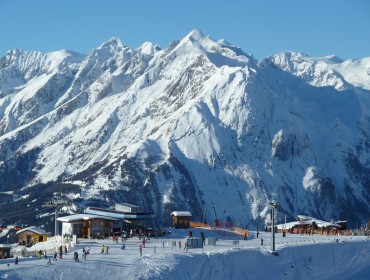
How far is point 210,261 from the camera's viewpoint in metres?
104

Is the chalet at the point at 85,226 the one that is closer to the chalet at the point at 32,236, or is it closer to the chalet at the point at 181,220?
the chalet at the point at 32,236

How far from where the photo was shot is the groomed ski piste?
92.8 metres

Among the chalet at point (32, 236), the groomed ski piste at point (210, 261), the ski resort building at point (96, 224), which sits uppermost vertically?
the ski resort building at point (96, 224)

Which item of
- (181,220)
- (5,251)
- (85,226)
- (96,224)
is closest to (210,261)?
(5,251)

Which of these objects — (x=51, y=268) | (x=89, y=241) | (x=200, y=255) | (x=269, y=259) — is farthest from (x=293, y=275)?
(x=51, y=268)

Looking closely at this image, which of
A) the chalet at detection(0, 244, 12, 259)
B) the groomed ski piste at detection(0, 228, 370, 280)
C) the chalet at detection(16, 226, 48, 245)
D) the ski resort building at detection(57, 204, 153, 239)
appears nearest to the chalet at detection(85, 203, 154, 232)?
the ski resort building at detection(57, 204, 153, 239)

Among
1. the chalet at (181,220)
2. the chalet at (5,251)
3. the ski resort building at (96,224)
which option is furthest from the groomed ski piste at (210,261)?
the ski resort building at (96,224)

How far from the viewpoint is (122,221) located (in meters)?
144

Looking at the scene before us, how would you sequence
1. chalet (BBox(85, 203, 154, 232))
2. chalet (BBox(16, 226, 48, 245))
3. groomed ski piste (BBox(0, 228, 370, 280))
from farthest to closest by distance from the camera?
A: chalet (BBox(85, 203, 154, 232))
chalet (BBox(16, 226, 48, 245))
groomed ski piste (BBox(0, 228, 370, 280))

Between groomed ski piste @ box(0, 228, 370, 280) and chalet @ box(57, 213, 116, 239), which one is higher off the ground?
chalet @ box(57, 213, 116, 239)

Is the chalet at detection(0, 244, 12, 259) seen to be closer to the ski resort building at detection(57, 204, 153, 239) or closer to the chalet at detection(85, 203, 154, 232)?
the ski resort building at detection(57, 204, 153, 239)

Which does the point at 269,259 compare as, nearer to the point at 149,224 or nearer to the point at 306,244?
the point at 306,244

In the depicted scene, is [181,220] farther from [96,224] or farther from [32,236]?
[32,236]

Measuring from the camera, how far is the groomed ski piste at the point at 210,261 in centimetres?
9275
